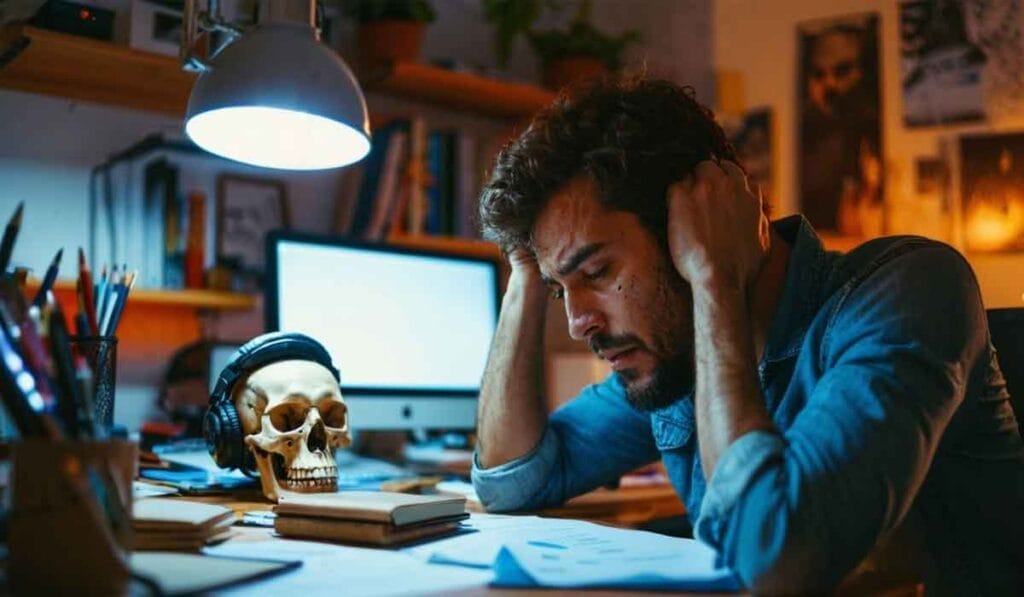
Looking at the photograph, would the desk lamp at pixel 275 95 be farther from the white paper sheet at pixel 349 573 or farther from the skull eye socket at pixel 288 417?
the white paper sheet at pixel 349 573

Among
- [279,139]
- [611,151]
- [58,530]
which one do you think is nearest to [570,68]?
[279,139]

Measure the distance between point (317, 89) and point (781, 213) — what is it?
5.41ft

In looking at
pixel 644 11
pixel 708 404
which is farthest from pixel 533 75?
pixel 708 404

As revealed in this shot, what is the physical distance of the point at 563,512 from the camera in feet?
4.24

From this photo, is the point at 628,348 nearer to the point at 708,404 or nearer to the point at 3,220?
the point at 708,404

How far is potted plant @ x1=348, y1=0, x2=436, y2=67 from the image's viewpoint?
2.07 meters

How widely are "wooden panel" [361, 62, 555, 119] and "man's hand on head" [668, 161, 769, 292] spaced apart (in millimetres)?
1036

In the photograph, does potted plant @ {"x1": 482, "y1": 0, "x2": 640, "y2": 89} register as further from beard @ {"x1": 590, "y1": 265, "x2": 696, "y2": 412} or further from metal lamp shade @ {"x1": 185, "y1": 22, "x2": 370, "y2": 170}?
beard @ {"x1": 590, "y1": 265, "x2": 696, "y2": 412}

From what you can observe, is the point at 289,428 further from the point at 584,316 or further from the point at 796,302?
the point at 796,302

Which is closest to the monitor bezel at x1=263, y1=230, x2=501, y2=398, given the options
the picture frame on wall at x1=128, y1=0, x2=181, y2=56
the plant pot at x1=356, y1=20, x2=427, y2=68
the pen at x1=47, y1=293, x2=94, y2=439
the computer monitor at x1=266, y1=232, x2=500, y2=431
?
the computer monitor at x1=266, y1=232, x2=500, y2=431

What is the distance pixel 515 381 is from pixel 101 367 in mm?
531

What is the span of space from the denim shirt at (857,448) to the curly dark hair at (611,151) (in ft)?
0.54

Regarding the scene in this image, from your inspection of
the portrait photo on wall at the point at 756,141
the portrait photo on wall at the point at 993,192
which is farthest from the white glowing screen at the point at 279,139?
the portrait photo on wall at the point at 993,192

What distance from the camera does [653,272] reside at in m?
1.10
